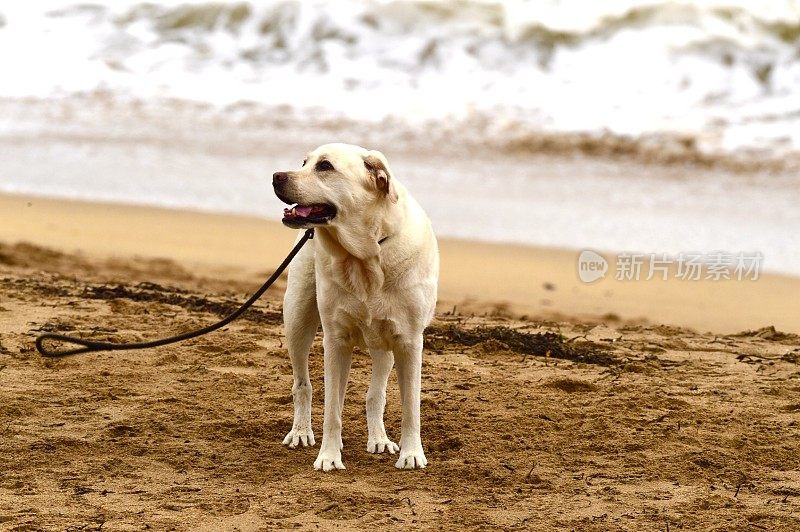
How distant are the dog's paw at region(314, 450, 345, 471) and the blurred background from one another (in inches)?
265

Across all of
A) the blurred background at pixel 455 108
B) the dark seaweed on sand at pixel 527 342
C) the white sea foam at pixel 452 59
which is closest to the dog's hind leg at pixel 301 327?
the dark seaweed on sand at pixel 527 342

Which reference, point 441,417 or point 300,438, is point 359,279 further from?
point 441,417

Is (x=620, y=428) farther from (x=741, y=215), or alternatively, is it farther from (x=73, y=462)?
(x=741, y=215)

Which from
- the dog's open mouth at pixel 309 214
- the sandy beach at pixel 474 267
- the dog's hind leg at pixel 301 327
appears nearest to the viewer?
the dog's open mouth at pixel 309 214

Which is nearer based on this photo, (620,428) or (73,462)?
(73,462)

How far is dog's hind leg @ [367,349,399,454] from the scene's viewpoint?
17.7 feet

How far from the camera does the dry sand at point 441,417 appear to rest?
15.4ft

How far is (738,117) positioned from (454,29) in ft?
21.3

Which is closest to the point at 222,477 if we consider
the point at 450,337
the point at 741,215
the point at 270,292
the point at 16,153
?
the point at 450,337

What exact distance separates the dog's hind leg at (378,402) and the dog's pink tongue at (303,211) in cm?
96

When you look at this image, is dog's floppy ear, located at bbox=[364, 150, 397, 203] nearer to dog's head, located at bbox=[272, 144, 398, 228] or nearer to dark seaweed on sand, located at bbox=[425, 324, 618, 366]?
dog's head, located at bbox=[272, 144, 398, 228]

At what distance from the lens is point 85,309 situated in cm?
770

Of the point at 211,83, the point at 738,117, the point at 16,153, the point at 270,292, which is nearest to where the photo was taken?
the point at 270,292

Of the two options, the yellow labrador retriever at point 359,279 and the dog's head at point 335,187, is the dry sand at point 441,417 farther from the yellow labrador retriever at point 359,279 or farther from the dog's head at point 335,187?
the dog's head at point 335,187
